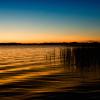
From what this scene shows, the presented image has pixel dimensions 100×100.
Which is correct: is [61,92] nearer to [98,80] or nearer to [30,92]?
[30,92]

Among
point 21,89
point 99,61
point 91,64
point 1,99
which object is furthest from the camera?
point 99,61

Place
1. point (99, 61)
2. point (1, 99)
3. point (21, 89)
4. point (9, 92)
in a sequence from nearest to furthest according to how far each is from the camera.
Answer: point (1, 99) → point (9, 92) → point (21, 89) → point (99, 61)

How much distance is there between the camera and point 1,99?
38.3ft

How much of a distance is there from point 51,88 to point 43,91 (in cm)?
107

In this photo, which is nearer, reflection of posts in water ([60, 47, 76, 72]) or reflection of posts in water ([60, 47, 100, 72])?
reflection of posts in water ([60, 47, 100, 72])

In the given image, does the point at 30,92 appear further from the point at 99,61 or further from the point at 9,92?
the point at 99,61

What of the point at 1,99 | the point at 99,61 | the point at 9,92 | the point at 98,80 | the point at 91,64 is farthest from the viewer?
the point at 99,61

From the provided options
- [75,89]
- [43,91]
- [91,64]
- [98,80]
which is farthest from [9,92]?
[91,64]

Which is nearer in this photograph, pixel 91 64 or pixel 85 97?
pixel 85 97

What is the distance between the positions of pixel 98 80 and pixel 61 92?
5188 millimetres

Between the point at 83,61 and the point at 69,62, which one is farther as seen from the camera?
the point at 69,62

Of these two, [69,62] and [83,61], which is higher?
[83,61]

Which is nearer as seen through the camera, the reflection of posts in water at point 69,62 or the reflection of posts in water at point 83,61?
the reflection of posts in water at point 83,61

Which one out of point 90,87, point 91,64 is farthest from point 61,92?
point 91,64
